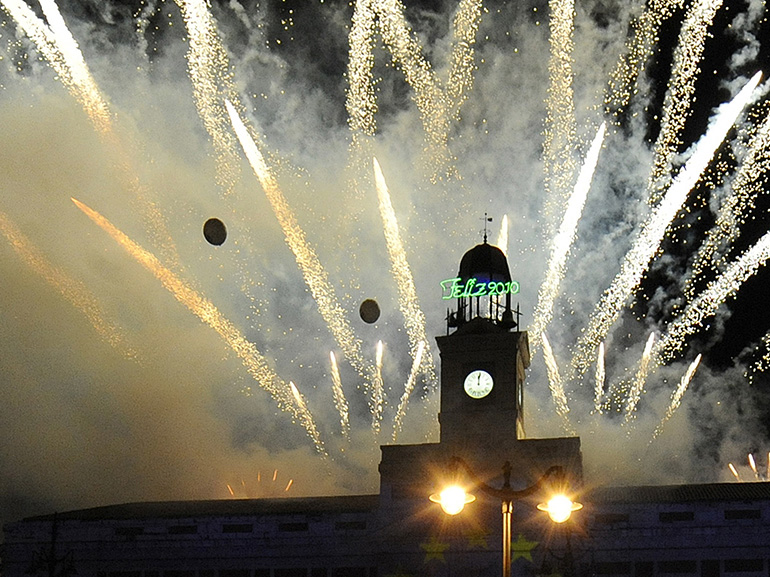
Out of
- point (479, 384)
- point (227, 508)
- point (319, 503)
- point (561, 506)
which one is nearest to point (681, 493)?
point (479, 384)

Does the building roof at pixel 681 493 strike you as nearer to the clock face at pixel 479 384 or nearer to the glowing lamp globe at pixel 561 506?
the clock face at pixel 479 384

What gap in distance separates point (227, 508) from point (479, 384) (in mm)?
20880

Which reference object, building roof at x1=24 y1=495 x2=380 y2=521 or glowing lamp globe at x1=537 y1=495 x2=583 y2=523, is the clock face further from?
glowing lamp globe at x1=537 y1=495 x2=583 y2=523

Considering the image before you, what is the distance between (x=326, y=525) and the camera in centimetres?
7025

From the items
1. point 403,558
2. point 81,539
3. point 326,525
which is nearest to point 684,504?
point 403,558

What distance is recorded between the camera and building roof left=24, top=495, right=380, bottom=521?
72438 millimetres

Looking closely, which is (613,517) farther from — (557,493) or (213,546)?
(557,493)

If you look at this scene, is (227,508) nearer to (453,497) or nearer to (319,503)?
(319,503)

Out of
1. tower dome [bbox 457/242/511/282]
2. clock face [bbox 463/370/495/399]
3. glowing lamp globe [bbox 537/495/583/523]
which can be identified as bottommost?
glowing lamp globe [bbox 537/495/583/523]

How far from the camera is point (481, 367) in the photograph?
6725cm

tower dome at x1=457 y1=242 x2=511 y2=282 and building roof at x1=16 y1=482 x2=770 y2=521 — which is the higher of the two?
tower dome at x1=457 y1=242 x2=511 y2=282

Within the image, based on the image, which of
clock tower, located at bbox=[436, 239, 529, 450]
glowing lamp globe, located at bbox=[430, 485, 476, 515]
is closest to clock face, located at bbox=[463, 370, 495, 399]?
clock tower, located at bbox=[436, 239, 529, 450]

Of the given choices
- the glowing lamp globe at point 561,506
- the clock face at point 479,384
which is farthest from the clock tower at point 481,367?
the glowing lamp globe at point 561,506

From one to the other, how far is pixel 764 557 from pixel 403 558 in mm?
20019
